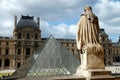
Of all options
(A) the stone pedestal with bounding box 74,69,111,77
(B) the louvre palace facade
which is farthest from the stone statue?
(B) the louvre palace facade

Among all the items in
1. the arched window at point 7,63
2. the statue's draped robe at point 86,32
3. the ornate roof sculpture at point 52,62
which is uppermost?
the statue's draped robe at point 86,32

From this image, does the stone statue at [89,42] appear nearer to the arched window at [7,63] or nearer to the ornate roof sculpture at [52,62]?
the ornate roof sculpture at [52,62]

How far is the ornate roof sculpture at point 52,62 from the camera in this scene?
22.3m

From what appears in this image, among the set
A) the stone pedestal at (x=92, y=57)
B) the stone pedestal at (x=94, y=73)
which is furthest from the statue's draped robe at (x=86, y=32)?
the stone pedestal at (x=94, y=73)

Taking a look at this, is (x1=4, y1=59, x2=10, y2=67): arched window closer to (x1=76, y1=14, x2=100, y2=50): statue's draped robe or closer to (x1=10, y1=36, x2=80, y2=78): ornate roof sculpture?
(x1=10, y1=36, x2=80, y2=78): ornate roof sculpture

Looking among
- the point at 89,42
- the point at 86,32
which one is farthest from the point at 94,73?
the point at 86,32

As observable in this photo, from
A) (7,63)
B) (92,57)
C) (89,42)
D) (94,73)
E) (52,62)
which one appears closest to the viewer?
(94,73)

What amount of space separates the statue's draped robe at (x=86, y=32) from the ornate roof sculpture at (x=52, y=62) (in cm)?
1448

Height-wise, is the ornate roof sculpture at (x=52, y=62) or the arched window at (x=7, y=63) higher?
the ornate roof sculpture at (x=52, y=62)

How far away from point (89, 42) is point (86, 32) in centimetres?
28

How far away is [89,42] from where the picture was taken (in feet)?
22.9

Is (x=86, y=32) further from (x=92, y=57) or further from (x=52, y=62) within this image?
(x=52, y=62)

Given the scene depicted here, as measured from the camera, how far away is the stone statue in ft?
22.2

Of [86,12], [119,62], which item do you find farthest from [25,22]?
[86,12]
